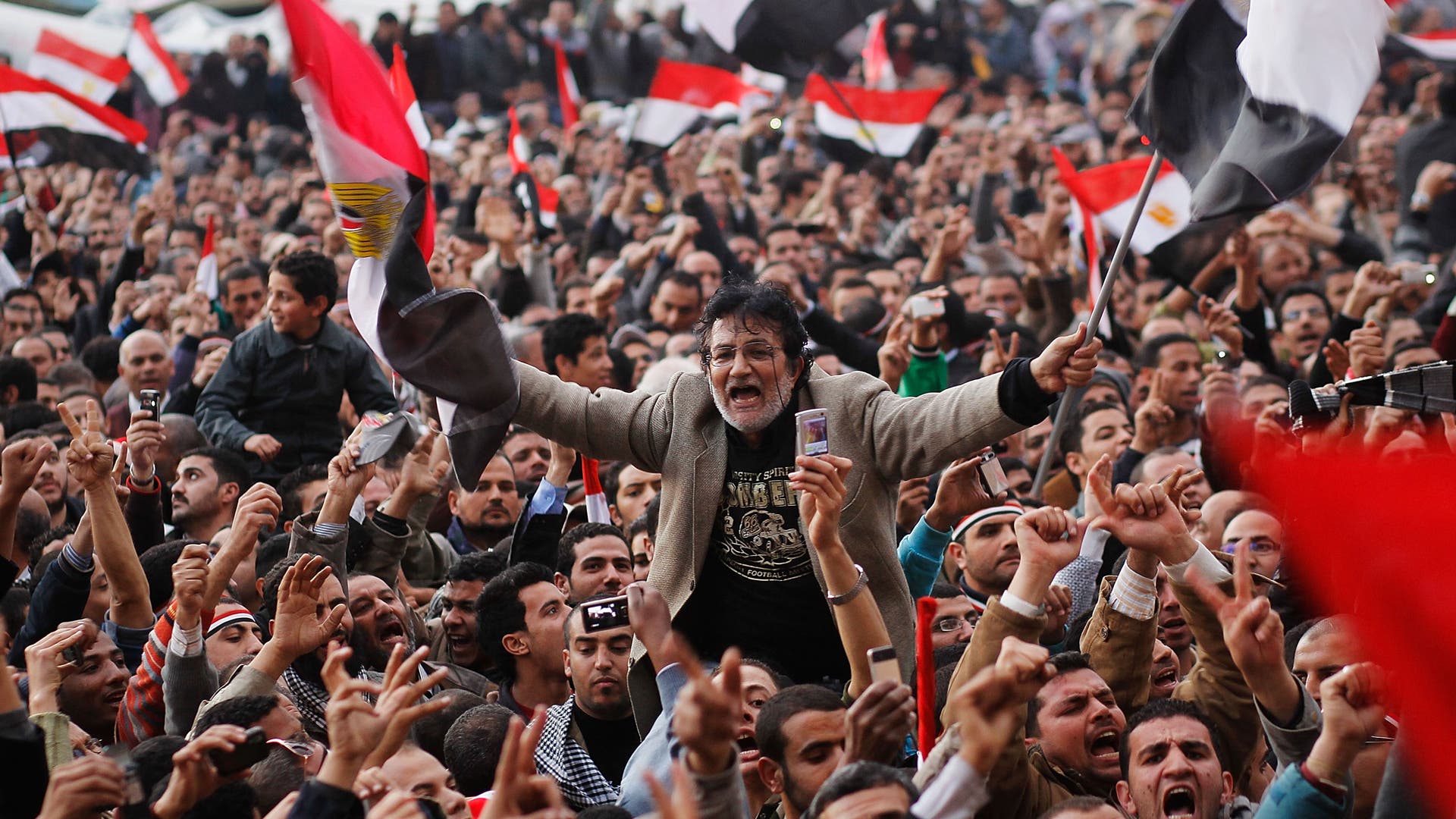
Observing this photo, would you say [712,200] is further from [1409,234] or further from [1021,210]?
[1409,234]

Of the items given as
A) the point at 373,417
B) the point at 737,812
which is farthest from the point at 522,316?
the point at 737,812

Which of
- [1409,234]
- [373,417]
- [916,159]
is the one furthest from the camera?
[916,159]

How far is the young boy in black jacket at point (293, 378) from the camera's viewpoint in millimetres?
8406

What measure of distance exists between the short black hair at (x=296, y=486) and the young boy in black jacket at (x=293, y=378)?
1.95ft

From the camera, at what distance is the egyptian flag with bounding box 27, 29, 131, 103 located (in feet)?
42.4

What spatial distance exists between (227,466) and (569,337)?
177cm

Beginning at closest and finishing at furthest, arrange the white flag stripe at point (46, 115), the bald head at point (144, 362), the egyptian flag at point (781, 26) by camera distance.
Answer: the bald head at point (144, 362) < the egyptian flag at point (781, 26) < the white flag stripe at point (46, 115)

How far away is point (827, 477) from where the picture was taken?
172 inches

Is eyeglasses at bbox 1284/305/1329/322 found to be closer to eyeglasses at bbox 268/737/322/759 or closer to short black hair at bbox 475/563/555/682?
short black hair at bbox 475/563/555/682

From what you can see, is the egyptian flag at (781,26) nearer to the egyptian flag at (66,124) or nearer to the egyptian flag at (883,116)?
the egyptian flag at (883,116)

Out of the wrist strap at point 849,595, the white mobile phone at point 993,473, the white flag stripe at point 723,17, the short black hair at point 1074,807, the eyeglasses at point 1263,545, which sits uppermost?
the white flag stripe at point 723,17

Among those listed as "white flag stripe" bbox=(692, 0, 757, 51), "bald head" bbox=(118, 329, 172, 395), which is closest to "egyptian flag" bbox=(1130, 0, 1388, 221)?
"white flag stripe" bbox=(692, 0, 757, 51)

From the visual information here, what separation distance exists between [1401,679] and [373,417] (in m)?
3.94

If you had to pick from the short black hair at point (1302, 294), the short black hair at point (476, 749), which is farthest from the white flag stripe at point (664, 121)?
the short black hair at point (476, 749)
